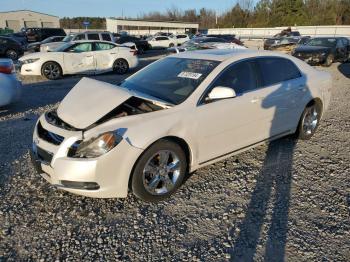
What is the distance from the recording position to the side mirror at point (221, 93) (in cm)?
379

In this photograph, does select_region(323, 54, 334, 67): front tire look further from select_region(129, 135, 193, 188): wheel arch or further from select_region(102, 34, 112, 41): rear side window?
select_region(129, 135, 193, 188): wheel arch

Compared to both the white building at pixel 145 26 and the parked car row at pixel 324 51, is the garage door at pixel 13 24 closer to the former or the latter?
the white building at pixel 145 26

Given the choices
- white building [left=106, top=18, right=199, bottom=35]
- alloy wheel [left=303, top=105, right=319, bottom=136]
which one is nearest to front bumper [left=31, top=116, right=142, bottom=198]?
alloy wheel [left=303, top=105, right=319, bottom=136]

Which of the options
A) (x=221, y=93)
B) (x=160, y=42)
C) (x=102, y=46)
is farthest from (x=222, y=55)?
(x=160, y=42)

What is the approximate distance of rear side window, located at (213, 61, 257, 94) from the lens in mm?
4074

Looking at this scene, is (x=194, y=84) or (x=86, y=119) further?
(x=194, y=84)

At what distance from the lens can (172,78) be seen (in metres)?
4.28

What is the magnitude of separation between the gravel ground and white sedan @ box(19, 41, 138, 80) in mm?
7710

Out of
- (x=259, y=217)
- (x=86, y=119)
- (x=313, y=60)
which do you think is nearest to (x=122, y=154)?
(x=86, y=119)

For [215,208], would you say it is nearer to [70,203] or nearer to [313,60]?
[70,203]

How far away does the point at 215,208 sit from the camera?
3.55m

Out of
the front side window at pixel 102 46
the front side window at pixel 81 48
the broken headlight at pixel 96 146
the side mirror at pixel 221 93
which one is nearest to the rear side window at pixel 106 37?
the front side window at pixel 102 46

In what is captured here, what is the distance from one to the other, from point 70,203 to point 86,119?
0.93 meters

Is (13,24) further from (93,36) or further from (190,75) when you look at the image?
(190,75)
